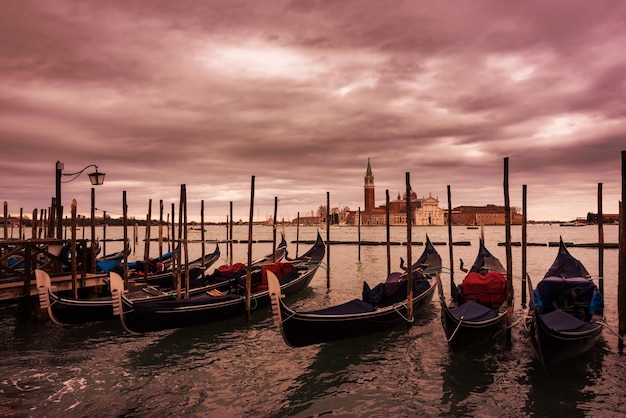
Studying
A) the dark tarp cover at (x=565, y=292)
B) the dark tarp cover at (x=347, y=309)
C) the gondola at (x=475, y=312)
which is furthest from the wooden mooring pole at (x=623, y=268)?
the dark tarp cover at (x=347, y=309)

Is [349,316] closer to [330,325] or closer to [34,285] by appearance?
[330,325]

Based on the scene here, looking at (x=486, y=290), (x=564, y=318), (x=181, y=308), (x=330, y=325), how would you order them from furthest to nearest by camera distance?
(x=486, y=290) < (x=181, y=308) < (x=330, y=325) < (x=564, y=318)

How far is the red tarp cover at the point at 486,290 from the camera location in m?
11.2

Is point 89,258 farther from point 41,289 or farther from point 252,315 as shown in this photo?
point 252,315

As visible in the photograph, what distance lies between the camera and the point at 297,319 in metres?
9.03

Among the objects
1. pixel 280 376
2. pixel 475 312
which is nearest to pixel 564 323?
pixel 475 312

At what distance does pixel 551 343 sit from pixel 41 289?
35.2 ft

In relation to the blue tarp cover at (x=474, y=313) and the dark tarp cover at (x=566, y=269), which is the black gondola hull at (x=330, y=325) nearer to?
the blue tarp cover at (x=474, y=313)

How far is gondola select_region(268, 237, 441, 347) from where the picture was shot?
8922 mm

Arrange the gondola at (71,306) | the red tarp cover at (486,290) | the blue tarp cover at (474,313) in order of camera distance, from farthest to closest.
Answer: the red tarp cover at (486,290) → the gondola at (71,306) → the blue tarp cover at (474,313)

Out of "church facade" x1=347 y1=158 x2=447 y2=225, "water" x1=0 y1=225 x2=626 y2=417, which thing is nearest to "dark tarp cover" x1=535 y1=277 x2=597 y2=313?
"water" x1=0 y1=225 x2=626 y2=417

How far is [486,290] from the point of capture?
1126 centimetres

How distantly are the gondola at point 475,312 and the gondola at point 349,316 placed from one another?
1326mm

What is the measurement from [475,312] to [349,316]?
263 cm
